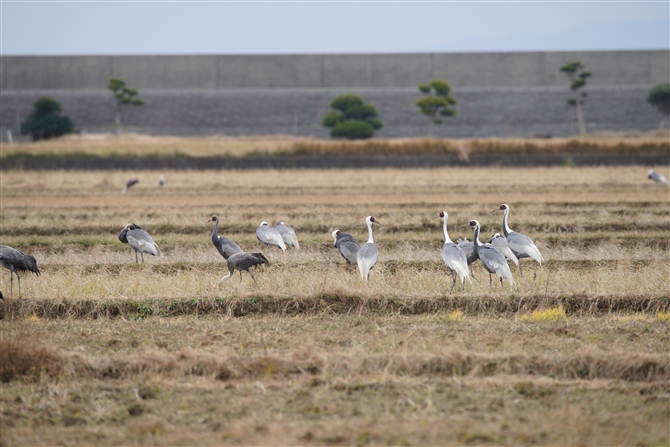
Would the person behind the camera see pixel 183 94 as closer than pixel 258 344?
No

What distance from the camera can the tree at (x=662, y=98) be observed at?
156ft

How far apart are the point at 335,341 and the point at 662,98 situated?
151 ft

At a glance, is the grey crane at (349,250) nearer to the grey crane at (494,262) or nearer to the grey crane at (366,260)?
the grey crane at (366,260)

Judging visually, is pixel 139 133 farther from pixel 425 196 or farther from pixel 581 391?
pixel 581 391

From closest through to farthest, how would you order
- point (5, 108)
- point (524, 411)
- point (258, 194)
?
1. point (524, 411)
2. point (258, 194)
3. point (5, 108)

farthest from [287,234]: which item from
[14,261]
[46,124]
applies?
[46,124]

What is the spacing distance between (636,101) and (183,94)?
106 ft

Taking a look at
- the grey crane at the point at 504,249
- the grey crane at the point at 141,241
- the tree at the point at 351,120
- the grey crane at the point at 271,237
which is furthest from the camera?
the tree at the point at 351,120

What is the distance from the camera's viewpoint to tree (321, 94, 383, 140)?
43219mm

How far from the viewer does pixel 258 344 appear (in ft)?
24.4

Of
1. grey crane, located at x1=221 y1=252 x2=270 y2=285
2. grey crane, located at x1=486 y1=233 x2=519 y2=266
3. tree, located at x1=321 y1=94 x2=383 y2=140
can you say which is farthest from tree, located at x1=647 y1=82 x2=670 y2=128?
grey crane, located at x1=221 y1=252 x2=270 y2=285

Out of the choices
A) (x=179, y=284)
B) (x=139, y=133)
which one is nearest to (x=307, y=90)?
(x=139, y=133)

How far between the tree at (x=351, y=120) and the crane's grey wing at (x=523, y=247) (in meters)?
32.8

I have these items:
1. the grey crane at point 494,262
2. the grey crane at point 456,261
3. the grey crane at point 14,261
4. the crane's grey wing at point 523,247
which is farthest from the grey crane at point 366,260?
the grey crane at point 14,261
